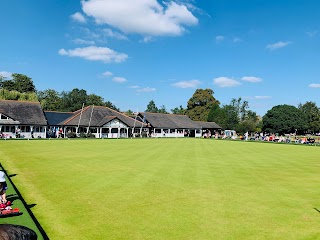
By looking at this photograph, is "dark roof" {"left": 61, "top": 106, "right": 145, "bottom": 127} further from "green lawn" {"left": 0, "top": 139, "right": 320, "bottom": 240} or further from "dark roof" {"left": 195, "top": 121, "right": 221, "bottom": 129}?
"green lawn" {"left": 0, "top": 139, "right": 320, "bottom": 240}

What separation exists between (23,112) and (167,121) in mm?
37277

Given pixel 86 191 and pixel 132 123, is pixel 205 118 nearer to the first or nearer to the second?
pixel 132 123

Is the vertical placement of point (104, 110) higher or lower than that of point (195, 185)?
higher

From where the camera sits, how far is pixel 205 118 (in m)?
110

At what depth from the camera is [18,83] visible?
291 ft

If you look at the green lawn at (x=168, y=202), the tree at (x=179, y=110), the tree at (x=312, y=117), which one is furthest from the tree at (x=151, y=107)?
the green lawn at (x=168, y=202)

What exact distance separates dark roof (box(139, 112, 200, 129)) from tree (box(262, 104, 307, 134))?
32.0 metres

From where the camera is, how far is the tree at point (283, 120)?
102938mm

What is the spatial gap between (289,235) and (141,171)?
32.4ft

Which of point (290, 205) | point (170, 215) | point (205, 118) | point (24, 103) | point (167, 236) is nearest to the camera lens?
point (167, 236)

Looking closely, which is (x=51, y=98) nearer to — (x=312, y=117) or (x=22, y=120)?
(x=22, y=120)

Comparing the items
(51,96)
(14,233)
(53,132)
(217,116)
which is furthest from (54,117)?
(14,233)

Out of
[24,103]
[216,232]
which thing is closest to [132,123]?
[24,103]

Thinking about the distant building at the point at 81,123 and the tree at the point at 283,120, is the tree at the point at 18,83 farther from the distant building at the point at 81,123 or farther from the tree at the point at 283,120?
the tree at the point at 283,120
